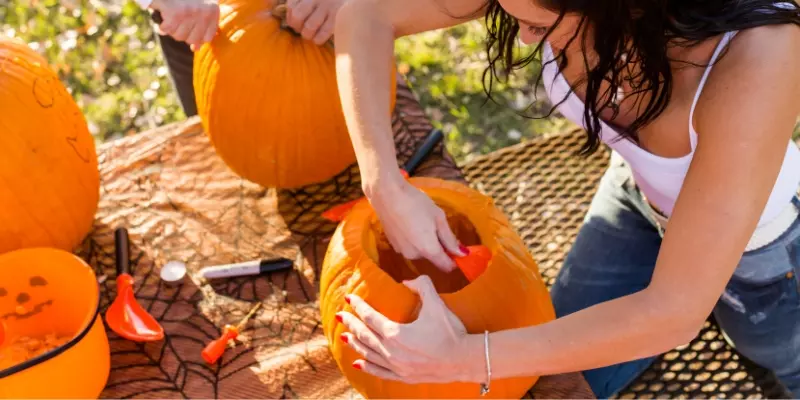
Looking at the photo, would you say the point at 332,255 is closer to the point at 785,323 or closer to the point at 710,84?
the point at 710,84

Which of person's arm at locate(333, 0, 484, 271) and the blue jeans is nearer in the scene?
person's arm at locate(333, 0, 484, 271)

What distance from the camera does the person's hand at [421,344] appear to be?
1.10 m

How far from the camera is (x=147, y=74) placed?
286cm

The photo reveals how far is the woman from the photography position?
100cm

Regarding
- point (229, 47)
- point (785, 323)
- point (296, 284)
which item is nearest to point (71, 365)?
point (296, 284)

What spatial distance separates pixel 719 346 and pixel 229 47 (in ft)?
4.01

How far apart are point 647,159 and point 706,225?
0.27m

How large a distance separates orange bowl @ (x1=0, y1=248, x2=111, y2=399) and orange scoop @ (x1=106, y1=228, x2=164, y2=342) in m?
0.07

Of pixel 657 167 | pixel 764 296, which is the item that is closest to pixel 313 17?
pixel 657 167

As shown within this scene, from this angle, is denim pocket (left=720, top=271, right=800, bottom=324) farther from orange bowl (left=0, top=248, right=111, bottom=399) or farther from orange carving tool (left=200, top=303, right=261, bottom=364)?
orange bowl (left=0, top=248, right=111, bottom=399)

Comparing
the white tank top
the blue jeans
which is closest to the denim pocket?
the blue jeans

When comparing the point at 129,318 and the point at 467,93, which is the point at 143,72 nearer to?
the point at 467,93

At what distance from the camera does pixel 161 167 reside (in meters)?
1.80

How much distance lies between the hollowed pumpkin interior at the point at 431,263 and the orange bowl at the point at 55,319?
0.48m
